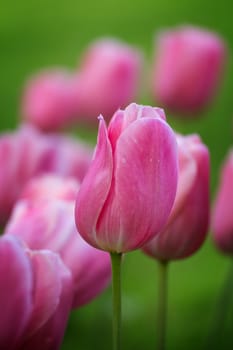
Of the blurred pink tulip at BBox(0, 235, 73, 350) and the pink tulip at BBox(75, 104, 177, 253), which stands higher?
the pink tulip at BBox(75, 104, 177, 253)

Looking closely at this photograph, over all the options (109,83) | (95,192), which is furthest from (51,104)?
(95,192)

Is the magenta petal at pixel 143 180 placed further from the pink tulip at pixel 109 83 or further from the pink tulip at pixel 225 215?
the pink tulip at pixel 109 83

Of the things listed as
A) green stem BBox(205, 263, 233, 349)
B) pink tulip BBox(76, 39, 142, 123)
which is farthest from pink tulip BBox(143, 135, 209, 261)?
pink tulip BBox(76, 39, 142, 123)

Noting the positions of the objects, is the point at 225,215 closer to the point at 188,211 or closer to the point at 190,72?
the point at 188,211

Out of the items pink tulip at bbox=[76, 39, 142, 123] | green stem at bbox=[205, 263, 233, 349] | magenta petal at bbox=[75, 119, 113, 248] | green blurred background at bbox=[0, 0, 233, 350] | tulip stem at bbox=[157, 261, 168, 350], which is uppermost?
magenta petal at bbox=[75, 119, 113, 248]

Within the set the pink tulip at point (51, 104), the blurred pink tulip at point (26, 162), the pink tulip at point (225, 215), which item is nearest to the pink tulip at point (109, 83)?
the pink tulip at point (51, 104)

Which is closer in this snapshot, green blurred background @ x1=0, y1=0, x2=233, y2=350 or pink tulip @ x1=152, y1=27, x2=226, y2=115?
green blurred background @ x1=0, y1=0, x2=233, y2=350

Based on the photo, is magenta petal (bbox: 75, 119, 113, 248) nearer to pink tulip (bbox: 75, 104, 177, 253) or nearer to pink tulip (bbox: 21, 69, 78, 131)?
pink tulip (bbox: 75, 104, 177, 253)
